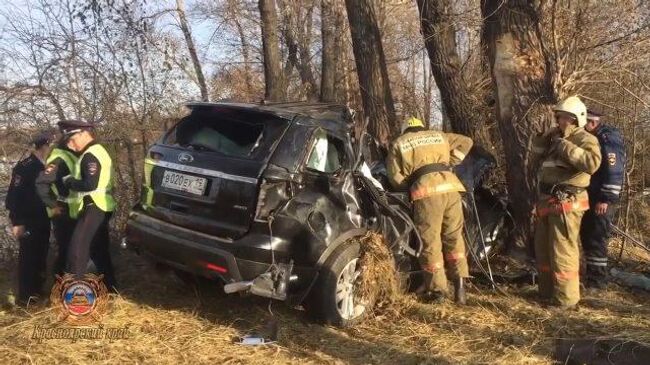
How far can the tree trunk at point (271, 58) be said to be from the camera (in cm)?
1079

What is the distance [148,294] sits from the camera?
5.37 m

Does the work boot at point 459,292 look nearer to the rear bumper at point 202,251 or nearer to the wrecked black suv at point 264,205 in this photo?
the wrecked black suv at point 264,205

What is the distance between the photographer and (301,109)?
Result: 4.80m

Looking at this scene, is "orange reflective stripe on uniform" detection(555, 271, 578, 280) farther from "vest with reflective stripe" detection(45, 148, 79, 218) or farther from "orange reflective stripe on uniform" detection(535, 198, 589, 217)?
"vest with reflective stripe" detection(45, 148, 79, 218)

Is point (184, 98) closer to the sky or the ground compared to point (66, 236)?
closer to the sky

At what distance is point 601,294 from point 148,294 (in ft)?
14.0

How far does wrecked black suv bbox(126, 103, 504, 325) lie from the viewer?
418 centimetres

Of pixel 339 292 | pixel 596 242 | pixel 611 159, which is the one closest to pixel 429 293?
pixel 339 292

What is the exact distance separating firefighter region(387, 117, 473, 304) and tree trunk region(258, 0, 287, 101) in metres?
5.75

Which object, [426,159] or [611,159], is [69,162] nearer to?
[426,159]

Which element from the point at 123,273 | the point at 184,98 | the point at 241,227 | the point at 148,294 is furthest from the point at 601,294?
the point at 184,98

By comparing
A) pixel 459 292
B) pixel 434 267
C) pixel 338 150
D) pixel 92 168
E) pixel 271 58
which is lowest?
pixel 459 292

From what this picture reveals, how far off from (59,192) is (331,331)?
2725mm

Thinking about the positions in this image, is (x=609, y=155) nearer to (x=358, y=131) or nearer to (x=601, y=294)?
(x=601, y=294)
